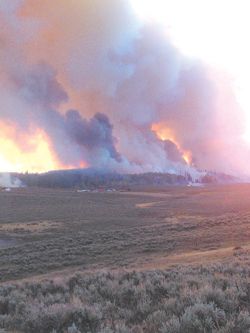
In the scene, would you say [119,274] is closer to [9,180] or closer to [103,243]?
[103,243]

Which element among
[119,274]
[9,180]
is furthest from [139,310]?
[9,180]

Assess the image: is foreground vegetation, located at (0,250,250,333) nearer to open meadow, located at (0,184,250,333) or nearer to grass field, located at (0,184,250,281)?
open meadow, located at (0,184,250,333)

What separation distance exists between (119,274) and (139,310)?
19.2 feet

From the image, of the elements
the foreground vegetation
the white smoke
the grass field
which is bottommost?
the grass field

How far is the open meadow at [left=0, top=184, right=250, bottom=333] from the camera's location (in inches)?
289

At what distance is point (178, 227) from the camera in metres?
47.7

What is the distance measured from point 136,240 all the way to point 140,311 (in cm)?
3091

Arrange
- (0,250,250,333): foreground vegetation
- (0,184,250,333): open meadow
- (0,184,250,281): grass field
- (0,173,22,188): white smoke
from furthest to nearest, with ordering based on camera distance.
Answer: (0,173,22,188): white smoke
(0,184,250,281): grass field
(0,184,250,333): open meadow
(0,250,250,333): foreground vegetation

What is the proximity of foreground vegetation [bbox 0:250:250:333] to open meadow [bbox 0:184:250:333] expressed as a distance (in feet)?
0.06

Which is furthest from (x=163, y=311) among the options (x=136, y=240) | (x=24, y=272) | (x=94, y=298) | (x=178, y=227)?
(x=178, y=227)

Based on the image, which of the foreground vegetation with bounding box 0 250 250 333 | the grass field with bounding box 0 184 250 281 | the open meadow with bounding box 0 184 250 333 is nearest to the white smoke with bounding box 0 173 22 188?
the open meadow with bounding box 0 184 250 333

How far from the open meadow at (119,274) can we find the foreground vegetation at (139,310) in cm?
2

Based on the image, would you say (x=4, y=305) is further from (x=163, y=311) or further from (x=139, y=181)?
(x=139, y=181)

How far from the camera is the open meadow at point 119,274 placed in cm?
734
